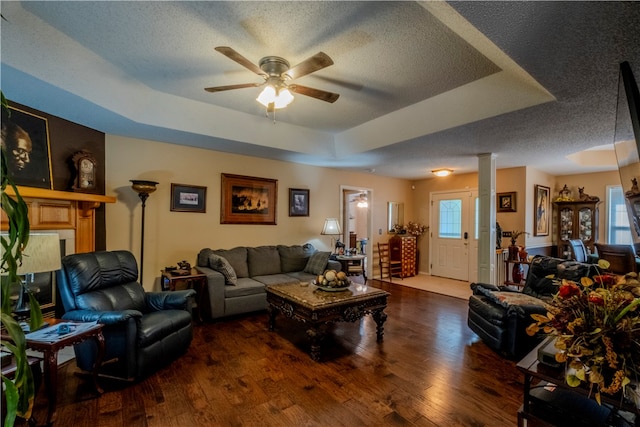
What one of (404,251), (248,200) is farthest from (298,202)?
(404,251)

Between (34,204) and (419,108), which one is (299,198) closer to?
(419,108)

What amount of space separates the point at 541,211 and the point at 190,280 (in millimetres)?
6784

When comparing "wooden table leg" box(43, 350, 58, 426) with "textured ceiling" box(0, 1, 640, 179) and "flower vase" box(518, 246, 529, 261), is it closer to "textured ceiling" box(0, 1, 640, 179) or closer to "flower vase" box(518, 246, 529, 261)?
"textured ceiling" box(0, 1, 640, 179)

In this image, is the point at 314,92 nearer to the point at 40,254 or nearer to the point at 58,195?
the point at 40,254

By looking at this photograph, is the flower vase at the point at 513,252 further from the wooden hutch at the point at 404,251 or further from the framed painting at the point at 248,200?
the framed painting at the point at 248,200

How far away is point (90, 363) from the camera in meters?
2.50

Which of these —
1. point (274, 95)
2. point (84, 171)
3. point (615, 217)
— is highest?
point (274, 95)

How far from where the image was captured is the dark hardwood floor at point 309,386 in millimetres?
2070

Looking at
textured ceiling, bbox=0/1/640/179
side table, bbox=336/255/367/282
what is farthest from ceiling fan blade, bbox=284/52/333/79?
side table, bbox=336/255/367/282

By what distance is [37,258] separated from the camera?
6.48 feet

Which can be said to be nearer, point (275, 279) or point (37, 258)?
point (37, 258)

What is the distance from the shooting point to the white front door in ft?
21.6

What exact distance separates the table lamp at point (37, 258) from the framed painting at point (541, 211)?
286 inches

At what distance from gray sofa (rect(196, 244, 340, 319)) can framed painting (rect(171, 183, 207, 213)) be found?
683mm
